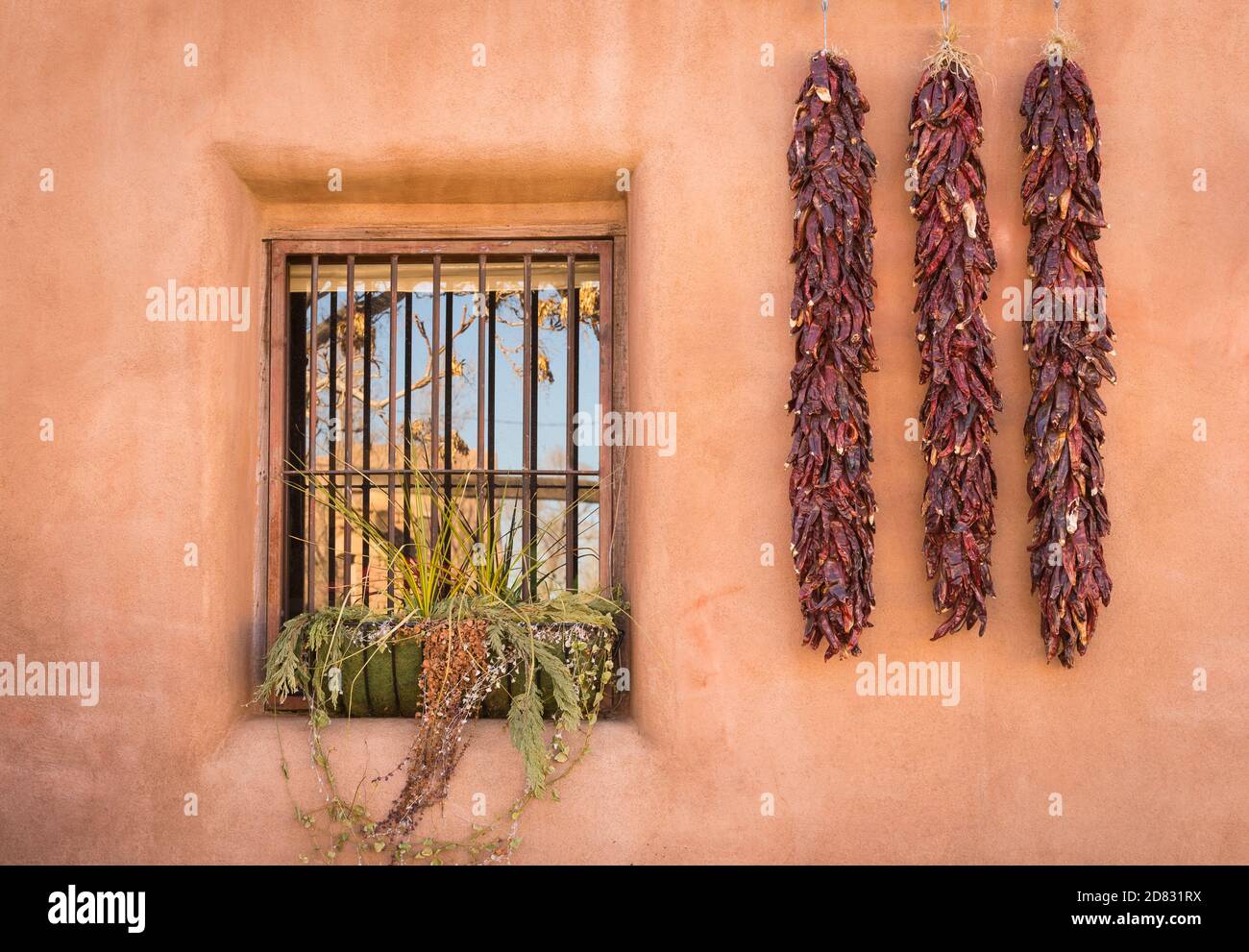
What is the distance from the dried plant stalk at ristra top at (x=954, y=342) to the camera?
3.50 m

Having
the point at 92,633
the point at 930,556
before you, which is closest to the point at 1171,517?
the point at 930,556

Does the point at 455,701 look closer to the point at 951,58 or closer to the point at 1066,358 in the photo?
the point at 1066,358

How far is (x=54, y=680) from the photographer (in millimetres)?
3623

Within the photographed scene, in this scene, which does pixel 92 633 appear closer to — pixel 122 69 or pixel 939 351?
pixel 122 69

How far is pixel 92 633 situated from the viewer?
3.64 metres

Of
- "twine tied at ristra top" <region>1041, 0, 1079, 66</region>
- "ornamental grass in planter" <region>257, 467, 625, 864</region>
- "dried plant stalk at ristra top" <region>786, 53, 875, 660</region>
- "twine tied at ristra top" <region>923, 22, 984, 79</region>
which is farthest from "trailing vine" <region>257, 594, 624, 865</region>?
"twine tied at ristra top" <region>1041, 0, 1079, 66</region>

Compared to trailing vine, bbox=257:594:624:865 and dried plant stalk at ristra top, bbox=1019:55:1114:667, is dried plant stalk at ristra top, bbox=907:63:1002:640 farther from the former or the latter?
trailing vine, bbox=257:594:624:865

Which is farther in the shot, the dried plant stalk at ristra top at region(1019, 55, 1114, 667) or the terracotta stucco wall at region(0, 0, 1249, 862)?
the terracotta stucco wall at region(0, 0, 1249, 862)

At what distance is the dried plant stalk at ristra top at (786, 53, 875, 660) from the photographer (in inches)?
137

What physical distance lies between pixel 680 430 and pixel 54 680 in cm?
232

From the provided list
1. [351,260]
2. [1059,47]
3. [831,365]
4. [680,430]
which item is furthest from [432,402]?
[1059,47]

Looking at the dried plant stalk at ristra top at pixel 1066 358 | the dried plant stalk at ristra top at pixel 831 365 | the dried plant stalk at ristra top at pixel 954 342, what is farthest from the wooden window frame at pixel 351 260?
the dried plant stalk at ristra top at pixel 1066 358

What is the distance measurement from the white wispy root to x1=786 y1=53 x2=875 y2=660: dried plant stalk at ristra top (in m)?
2.44

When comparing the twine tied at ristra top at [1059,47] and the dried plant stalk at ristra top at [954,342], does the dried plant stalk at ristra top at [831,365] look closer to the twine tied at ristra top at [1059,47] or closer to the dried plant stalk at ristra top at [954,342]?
the dried plant stalk at ristra top at [954,342]
